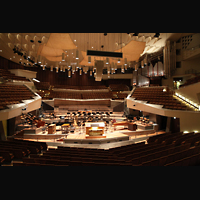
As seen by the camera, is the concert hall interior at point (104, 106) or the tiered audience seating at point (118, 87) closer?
the concert hall interior at point (104, 106)

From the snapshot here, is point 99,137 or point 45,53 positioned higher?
point 45,53

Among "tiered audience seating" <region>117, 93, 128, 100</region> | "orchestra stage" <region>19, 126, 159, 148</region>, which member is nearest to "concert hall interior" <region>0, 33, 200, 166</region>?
"orchestra stage" <region>19, 126, 159, 148</region>

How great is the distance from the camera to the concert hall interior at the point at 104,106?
4055mm

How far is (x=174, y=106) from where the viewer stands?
340 inches

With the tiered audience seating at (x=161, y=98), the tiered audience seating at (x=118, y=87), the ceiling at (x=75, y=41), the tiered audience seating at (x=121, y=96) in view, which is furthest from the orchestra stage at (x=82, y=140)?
the tiered audience seating at (x=118, y=87)

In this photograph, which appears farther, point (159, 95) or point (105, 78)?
point (105, 78)

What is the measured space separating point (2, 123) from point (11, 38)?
650 cm

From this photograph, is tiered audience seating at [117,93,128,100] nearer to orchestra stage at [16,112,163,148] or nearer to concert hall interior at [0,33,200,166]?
concert hall interior at [0,33,200,166]

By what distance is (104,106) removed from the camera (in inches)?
726

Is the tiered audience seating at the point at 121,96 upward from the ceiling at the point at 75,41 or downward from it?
downward

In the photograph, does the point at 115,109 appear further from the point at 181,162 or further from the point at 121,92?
the point at 181,162

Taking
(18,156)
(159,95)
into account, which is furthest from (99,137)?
(159,95)

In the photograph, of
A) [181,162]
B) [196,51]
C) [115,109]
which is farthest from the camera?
[115,109]

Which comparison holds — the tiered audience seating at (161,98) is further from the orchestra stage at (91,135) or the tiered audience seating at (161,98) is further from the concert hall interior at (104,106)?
the orchestra stage at (91,135)
